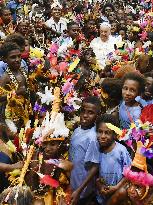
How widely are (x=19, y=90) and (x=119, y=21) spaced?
20.6 feet

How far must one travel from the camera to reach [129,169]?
3.91 metres

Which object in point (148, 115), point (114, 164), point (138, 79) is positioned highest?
point (138, 79)

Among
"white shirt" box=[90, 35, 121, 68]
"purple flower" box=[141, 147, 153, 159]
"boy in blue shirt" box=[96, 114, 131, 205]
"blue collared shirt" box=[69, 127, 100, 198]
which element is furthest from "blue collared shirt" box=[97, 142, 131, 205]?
"white shirt" box=[90, 35, 121, 68]

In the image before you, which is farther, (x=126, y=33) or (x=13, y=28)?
(x=126, y=33)

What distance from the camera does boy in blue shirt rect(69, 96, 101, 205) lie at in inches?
186

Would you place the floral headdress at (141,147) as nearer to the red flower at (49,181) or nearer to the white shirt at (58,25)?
the red flower at (49,181)

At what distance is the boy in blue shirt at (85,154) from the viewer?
473 centimetres

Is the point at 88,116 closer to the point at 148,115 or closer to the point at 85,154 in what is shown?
the point at 85,154

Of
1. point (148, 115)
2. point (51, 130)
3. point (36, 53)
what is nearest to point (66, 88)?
point (51, 130)

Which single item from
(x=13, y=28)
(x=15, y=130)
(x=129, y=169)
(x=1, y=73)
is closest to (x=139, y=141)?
(x=129, y=169)

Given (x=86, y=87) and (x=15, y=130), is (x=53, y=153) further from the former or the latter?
(x=86, y=87)

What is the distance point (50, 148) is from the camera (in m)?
4.38

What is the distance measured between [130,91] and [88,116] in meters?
0.74

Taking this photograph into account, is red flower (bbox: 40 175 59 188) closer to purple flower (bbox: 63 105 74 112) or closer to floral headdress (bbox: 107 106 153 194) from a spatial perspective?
floral headdress (bbox: 107 106 153 194)
